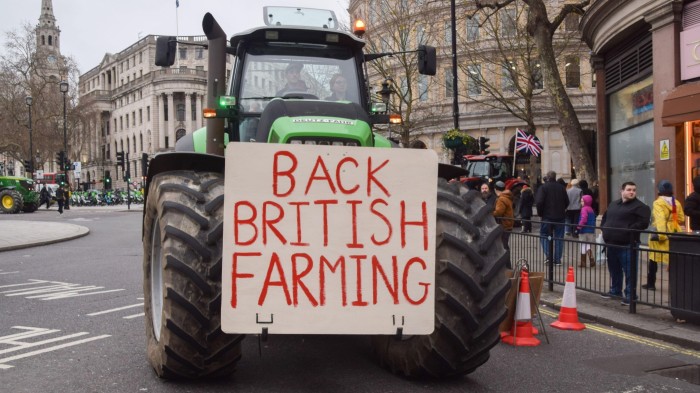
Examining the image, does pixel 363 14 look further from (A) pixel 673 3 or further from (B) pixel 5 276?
(B) pixel 5 276

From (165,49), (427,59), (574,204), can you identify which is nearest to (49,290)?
(165,49)

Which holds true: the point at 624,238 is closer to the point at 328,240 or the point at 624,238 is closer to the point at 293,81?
the point at 293,81

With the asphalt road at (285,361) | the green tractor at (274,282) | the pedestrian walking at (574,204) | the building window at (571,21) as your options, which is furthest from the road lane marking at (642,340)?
the building window at (571,21)

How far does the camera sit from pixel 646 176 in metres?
15.6

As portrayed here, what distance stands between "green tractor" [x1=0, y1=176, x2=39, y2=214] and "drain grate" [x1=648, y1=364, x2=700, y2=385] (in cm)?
4047

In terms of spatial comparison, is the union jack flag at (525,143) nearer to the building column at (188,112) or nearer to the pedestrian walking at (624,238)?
the pedestrian walking at (624,238)

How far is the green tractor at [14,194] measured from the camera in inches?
1559

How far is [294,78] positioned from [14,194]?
3862 centimetres

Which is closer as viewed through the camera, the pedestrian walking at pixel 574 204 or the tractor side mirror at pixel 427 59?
the tractor side mirror at pixel 427 59

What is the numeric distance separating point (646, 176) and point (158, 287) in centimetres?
1335

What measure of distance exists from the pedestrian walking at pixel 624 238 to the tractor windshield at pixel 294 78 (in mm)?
4617


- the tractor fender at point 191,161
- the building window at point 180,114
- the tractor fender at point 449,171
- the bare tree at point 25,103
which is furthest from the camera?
the building window at point 180,114

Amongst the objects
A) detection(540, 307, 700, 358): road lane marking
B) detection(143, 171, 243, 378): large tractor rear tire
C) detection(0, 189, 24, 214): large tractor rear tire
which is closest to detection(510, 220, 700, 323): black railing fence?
detection(540, 307, 700, 358): road lane marking

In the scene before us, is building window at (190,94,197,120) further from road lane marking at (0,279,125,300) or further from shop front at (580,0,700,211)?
road lane marking at (0,279,125,300)
